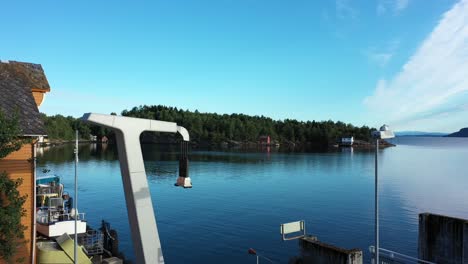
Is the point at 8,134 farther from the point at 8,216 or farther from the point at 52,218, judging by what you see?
the point at 52,218

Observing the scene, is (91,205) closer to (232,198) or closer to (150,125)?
(232,198)

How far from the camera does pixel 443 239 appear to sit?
21234 millimetres

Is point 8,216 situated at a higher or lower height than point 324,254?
higher

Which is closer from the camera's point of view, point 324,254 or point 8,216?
point 8,216

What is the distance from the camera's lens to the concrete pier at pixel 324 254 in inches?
770

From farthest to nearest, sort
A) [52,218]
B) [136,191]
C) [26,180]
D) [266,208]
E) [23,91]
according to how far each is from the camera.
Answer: [266,208]
[52,218]
[23,91]
[26,180]
[136,191]

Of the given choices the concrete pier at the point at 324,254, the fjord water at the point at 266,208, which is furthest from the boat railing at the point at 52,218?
the concrete pier at the point at 324,254

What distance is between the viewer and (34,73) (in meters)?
20.0

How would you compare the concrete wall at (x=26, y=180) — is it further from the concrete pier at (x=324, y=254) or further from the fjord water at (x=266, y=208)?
the concrete pier at (x=324, y=254)

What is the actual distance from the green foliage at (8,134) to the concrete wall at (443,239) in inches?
821

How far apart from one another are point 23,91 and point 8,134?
205 inches

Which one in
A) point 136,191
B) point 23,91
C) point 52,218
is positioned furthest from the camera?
point 52,218

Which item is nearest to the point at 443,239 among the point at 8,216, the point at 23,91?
the point at 8,216

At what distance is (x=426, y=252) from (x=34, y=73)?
23577 mm
